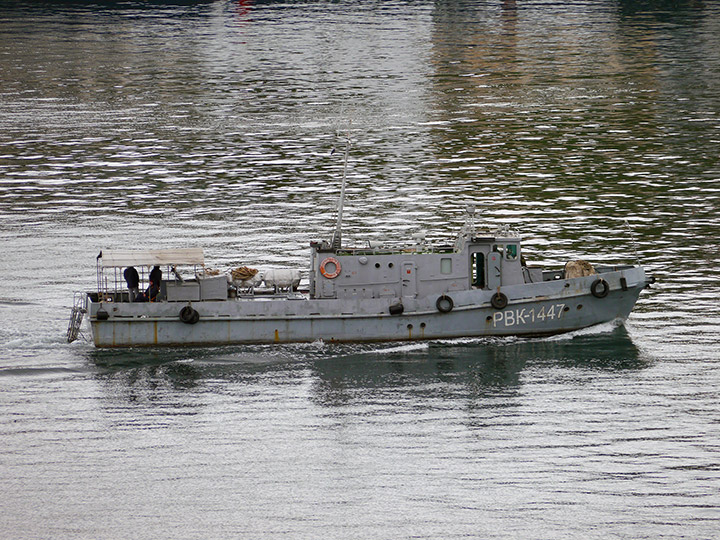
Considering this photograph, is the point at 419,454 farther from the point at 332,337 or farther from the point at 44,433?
the point at 44,433

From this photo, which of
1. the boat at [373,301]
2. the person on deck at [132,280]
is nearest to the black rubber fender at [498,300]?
the boat at [373,301]

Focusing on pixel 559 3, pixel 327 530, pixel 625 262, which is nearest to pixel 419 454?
pixel 327 530

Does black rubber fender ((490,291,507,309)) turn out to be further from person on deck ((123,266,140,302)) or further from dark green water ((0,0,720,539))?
person on deck ((123,266,140,302))

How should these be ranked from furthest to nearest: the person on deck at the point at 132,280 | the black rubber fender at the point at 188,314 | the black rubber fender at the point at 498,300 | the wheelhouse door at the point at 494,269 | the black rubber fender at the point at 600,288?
1. the black rubber fender at the point at 600,288
2. the wheelhouse door at the point at 494,269
3. the person on deck at the point at 132,280
4. the black rubber fender at the point at 498,300
5. the black rubber fender at the point at 188,314

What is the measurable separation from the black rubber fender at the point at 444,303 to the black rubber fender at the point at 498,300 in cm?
145

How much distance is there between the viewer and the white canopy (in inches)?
1604

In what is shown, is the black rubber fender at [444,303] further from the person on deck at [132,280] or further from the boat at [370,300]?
the person on deck at [132,280]

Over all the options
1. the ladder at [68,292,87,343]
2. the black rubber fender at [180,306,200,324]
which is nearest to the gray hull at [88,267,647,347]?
the black rubber fender at [180,306,200,324]

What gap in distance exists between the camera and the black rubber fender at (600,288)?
41438mm

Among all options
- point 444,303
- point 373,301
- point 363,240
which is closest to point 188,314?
point 373,301

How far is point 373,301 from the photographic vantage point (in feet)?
132

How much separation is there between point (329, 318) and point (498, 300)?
236 inches

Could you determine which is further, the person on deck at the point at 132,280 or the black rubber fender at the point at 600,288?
the black rubber fender at the point at 600,288

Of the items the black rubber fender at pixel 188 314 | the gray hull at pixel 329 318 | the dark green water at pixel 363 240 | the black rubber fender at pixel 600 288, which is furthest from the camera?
the black rubber fender at pixel 600 288
